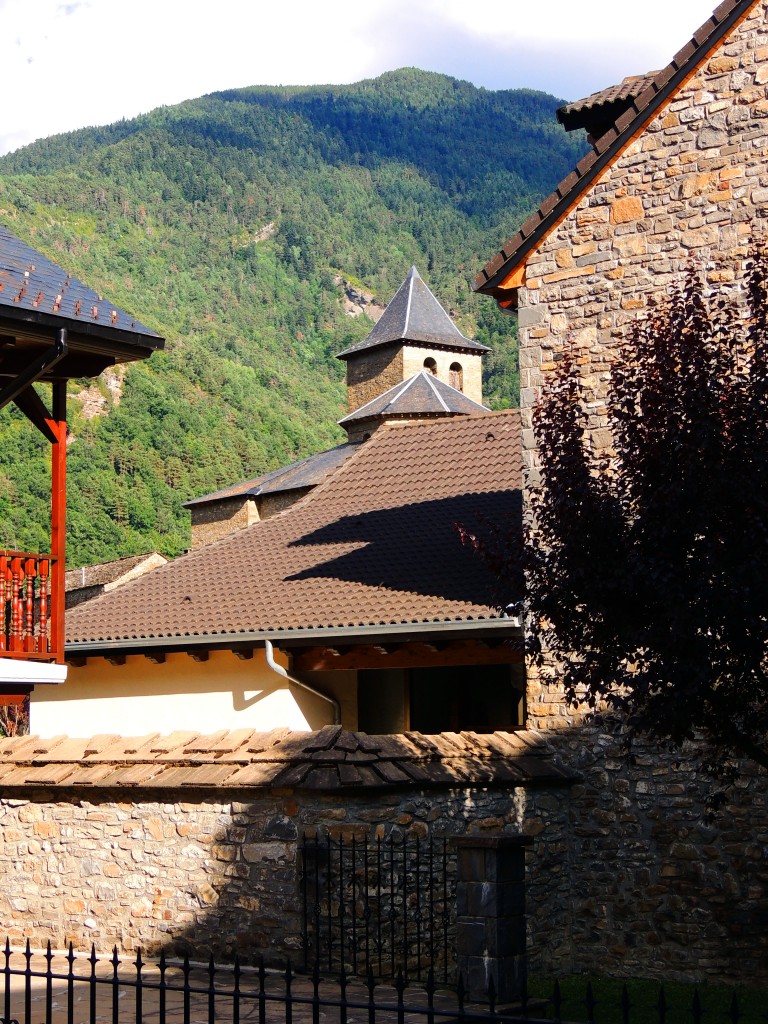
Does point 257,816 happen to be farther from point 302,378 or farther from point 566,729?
point 302,378

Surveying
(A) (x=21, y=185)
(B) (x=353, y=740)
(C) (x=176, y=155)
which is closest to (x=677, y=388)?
(B) (x=353, y=740)

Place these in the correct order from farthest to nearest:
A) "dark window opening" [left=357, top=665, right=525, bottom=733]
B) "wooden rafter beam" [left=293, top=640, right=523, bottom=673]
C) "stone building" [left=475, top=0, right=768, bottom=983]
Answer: "dark window opening" [left=357, top=665, right=525, bottom=733] → "wooden rafter beam" [left=293, top=640, right=523, bottom=673] → "stone building" [left=475, top=0, right=768, bottom=983]

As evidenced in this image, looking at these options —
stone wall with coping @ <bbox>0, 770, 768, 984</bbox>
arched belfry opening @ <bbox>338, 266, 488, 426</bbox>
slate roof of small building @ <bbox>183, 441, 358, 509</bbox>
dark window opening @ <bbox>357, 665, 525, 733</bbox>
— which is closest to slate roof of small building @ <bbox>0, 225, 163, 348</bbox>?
stone wall with coping @ <bbox>0, 770, 768, 984</bbox>

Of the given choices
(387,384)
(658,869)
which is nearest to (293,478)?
(387,384)

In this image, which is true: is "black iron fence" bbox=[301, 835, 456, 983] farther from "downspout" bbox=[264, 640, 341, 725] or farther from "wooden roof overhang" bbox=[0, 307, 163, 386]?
"wooden roof overhang" bbox=[0, 307, 163, 386]

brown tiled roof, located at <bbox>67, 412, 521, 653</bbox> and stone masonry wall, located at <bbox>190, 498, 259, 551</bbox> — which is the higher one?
stone masonry wall, located at <bbox>190, 498, 259, 551</bbox>

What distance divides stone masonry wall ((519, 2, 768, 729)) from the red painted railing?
440cm

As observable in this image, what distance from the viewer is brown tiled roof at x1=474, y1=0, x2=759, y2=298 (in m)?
12.0

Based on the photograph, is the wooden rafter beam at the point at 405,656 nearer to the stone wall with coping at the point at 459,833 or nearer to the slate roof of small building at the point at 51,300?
the stone wall with coping at the point at 459,833

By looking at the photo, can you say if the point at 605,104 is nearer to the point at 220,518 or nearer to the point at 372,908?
the point at 372,908

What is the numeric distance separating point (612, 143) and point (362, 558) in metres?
5.41

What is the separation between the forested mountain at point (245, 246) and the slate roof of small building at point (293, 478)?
8506mm

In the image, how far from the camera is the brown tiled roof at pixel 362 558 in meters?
14.0

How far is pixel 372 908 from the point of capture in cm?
1044
